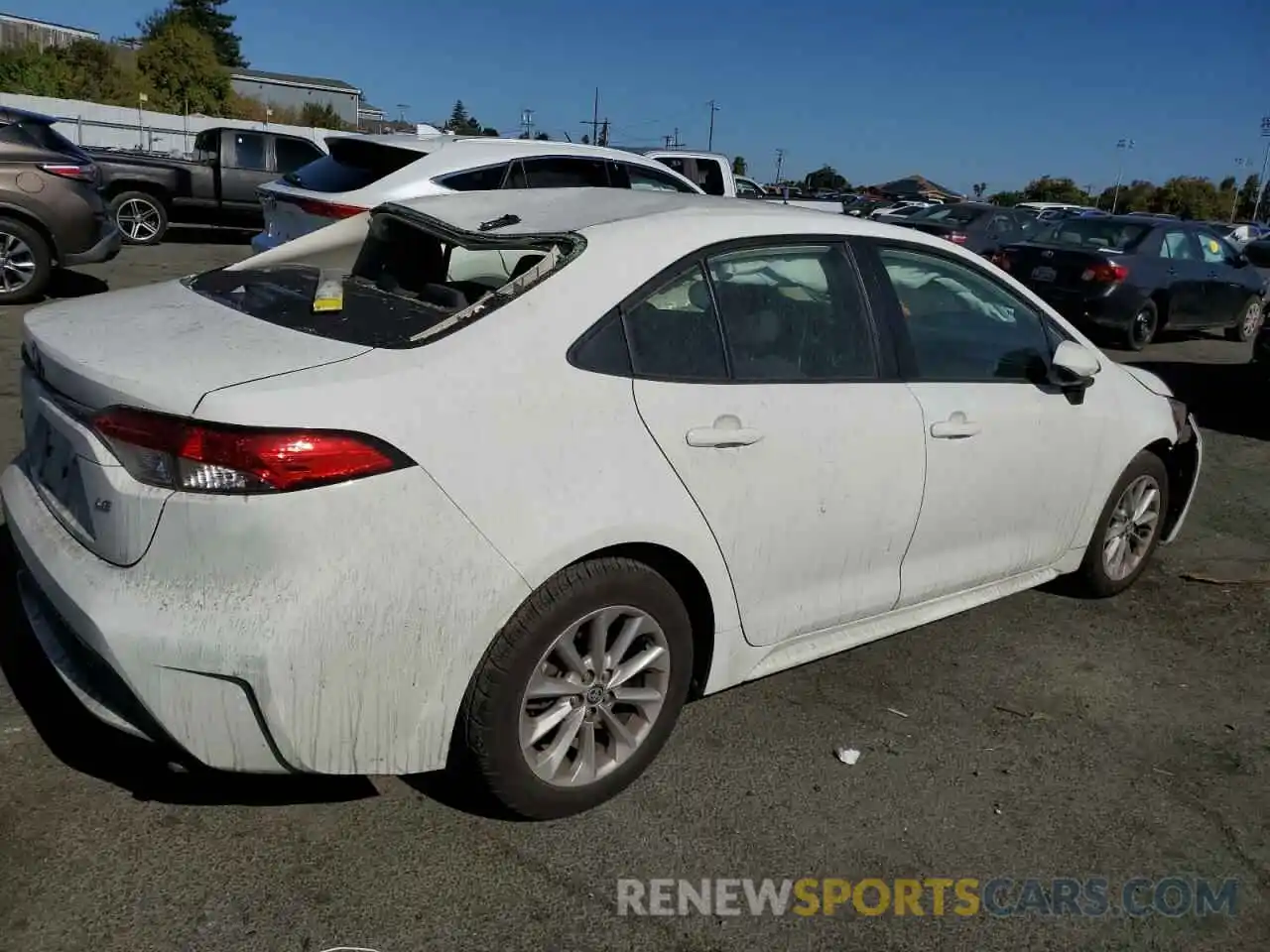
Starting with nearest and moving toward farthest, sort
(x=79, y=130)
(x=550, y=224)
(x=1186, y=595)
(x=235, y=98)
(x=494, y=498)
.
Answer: (x=494, y=498), (x=550, y=224), (x=1186, y=595), (x=79, y=130), (x=235, y=98)

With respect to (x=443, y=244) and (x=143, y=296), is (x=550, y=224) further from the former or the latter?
(x=143, y=296)

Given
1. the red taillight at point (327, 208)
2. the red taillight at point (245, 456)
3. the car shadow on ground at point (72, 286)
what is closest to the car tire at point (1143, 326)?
the red taillight at point (327, 208)

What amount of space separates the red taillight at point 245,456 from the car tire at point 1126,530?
10.7 feet

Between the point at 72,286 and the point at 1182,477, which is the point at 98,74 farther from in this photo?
the point at 1182,477

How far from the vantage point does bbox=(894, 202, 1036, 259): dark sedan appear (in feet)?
55.1

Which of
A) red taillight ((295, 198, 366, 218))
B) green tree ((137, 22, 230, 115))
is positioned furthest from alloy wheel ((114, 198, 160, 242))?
green tree ((137, 22, 230, 115))

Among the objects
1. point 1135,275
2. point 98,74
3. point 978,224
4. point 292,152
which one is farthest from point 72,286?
point 98,74

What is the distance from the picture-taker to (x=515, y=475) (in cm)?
264

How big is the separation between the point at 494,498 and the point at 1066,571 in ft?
9.51

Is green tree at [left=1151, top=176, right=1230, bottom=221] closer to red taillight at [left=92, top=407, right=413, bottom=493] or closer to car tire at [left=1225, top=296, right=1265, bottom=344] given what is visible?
car tire at [left=1225, top=296, right=1265, bottom=344]

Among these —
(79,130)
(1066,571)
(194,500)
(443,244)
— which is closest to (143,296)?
(443,244)

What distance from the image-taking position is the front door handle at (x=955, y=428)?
143 inches

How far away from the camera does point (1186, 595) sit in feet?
16.7

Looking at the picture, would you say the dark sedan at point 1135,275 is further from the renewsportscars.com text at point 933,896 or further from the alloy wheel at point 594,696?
the alloy wheel at point 594,696
